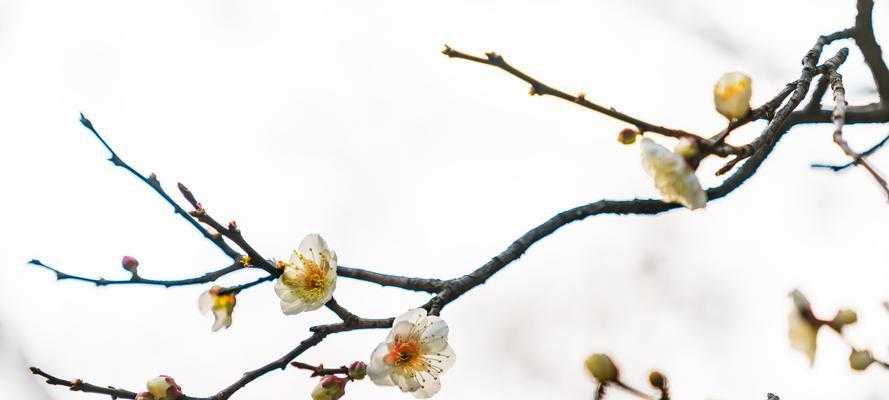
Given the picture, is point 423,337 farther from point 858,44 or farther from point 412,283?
point 858,44

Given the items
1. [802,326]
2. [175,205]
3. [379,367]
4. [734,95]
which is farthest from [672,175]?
[175,205]

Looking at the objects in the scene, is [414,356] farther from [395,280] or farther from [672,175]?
[672,175]

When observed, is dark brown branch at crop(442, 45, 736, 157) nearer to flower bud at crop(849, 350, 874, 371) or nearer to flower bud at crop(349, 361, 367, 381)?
flower bud at crop(849, 350, 874, 371)

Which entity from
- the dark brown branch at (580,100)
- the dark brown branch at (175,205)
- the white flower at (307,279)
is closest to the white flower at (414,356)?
the white flower at (307,279)

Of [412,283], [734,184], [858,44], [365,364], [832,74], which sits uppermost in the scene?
[858,44]

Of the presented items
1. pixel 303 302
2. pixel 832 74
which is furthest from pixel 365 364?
pixel 832 74

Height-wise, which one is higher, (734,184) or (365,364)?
(734,184)
